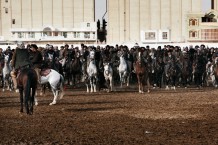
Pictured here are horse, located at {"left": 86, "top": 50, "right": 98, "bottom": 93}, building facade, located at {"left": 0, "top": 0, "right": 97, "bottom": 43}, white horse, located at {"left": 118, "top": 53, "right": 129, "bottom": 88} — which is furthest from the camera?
building facade, located at {"left": 0, "top": 0, "right": 97, "bottom": 43}

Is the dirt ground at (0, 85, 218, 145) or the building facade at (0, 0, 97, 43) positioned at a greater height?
the building facade at (0, 0, 97, 43)

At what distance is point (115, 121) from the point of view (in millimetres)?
15867

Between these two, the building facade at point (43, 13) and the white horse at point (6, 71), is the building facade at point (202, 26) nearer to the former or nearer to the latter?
the building facade at point (43, 13)

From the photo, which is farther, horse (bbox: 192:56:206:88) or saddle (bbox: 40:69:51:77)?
horse (bbox: 192:56:206:88)

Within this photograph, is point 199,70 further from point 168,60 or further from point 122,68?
point 122,68

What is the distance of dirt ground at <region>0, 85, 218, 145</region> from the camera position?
42.1ft

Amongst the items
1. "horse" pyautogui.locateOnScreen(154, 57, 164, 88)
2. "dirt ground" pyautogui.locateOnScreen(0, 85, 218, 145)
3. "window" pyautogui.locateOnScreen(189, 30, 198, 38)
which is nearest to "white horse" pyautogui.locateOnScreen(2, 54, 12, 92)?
"dirt ground" pyautogui.locateOnScreen(0, 85, 218, 145)

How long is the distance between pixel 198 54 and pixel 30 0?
190 ft

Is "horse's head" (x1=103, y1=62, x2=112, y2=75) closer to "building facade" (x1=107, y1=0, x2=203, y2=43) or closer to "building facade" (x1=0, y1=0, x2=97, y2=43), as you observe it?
"building facade" (x1=0, y1=0, x2=97, y2=43)

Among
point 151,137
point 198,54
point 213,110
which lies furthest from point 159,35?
point 151,137

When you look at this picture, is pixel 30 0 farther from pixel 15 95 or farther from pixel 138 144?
pixel 138 144

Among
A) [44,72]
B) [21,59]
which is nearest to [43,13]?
[44,72]

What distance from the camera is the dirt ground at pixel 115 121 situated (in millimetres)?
12828

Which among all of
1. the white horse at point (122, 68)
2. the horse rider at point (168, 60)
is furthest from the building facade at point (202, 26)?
the horse rider at point (168, 60)
